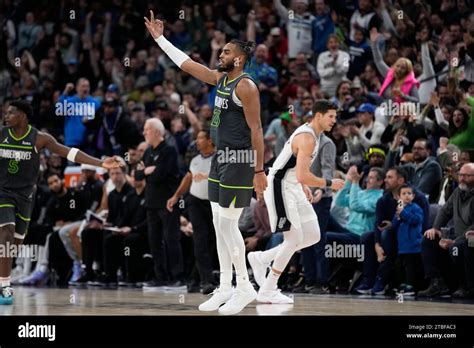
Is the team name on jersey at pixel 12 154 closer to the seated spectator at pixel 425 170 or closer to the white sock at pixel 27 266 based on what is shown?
the seated spectator at pixel 425 170

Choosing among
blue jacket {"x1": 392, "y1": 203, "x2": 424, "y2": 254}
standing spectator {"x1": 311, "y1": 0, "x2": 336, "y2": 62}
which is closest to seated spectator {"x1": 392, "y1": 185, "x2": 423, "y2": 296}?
blue jacket {"x1": 392, "y1": 203, "x2": 424, "y2": 254}

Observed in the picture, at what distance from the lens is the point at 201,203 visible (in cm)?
1155

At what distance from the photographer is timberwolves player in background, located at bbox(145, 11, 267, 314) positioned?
8125mm

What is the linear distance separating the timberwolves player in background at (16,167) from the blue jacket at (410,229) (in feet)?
12.0

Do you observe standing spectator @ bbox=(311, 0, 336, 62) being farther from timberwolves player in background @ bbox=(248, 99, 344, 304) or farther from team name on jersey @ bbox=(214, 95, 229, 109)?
team name on jersey @ bbox=(214, 95, 229, 109)

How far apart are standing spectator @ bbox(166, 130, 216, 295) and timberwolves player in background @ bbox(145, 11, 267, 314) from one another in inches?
114

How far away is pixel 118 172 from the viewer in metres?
13.2

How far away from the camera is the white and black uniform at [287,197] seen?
940cm

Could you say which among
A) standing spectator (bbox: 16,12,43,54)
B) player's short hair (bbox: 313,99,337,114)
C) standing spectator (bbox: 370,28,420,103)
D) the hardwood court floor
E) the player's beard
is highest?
standing spectator (bbox: 16,12,43,54)

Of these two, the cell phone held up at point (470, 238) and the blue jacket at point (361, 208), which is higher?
the blue jacket at point (361, 208)

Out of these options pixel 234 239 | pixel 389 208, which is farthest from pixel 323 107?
pixel 389 208

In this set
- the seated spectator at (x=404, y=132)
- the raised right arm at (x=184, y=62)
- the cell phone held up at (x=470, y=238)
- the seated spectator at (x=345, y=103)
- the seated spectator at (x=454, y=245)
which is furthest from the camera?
the seated spectator at (x=345, y=103)

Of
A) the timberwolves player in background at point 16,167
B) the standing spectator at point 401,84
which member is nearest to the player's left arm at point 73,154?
the timberwolves player in background at point 16,167
